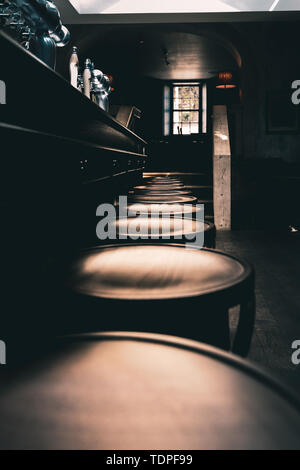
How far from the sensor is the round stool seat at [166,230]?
156cm

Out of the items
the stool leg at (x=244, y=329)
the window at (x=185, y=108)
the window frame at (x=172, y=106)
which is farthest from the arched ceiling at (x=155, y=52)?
the stool leg at (x=244, y=329)

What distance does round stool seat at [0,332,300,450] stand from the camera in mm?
492

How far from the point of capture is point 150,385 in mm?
595

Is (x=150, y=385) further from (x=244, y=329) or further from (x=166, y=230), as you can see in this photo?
(x=166, y=230)

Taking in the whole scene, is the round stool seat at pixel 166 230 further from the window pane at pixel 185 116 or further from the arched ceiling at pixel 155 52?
the window pane at pixel 185 116

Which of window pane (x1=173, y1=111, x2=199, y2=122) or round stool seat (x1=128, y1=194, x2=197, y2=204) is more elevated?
window pane (x1=173, y1=111, x2=199, y2=122)

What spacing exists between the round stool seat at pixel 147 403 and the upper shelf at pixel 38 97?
64 centimetres

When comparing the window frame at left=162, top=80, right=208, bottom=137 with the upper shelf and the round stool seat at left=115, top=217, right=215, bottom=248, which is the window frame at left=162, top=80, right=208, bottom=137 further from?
the upper shelf

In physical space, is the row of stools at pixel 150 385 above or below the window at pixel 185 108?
below

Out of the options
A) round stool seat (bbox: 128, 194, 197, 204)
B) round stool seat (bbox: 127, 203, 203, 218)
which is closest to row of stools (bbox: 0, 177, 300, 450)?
round stool seat (bbox: 127, 203, 203, 218)

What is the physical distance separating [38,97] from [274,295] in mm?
2630

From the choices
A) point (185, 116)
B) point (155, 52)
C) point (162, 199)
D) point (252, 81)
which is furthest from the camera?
point (185, 116)

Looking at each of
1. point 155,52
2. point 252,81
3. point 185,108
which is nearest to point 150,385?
point 252,81

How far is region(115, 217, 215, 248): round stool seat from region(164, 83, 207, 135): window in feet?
48.7
